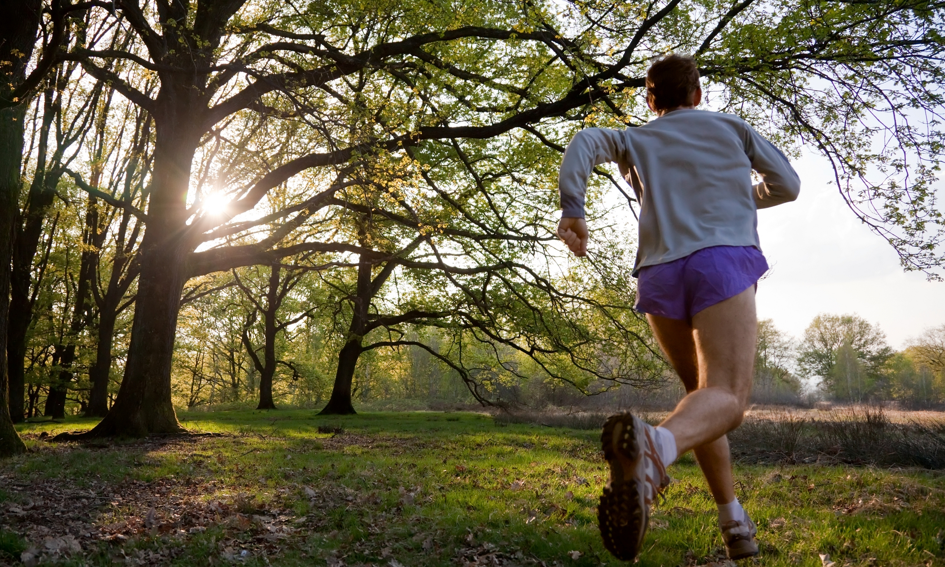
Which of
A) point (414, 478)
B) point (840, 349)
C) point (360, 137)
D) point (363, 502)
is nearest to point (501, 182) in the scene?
point (360, 137)

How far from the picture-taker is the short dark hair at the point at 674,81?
9.12 feet

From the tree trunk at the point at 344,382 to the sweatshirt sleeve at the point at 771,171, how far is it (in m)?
21.5

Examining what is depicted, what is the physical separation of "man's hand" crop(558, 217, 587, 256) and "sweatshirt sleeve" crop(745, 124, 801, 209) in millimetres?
894

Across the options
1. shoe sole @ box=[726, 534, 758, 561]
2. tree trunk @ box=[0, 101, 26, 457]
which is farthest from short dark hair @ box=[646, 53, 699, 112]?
tree trunk @ box=[0, 101, 26, 457]

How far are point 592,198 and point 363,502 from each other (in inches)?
494

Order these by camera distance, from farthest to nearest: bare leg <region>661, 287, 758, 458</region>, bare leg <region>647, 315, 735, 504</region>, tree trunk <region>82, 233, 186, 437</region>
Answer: tree trunk <region>82, 233, 186, 437</region> < bare leg <region>647, 315, 735, 504</region> < bare leg <region>661, 287, 758, 458</region>

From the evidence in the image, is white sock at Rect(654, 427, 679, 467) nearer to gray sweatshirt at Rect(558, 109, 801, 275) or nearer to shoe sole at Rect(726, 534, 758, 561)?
gray sweatshirt at Rect(558, 109, 801, 275)

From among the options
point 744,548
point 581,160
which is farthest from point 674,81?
point 744,548

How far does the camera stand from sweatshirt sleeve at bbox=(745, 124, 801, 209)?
2.71 metres

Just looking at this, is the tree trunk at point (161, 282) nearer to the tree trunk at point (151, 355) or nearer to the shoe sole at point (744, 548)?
the tree trunk at point (151, 355)

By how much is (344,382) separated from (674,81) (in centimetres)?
2243

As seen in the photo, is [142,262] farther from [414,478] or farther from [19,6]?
[414,478]

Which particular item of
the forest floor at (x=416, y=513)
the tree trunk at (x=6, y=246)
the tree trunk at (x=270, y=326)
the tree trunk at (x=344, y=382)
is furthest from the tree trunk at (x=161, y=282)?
the tree trunk at (x=270, y=326)

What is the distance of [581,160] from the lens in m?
2.48
